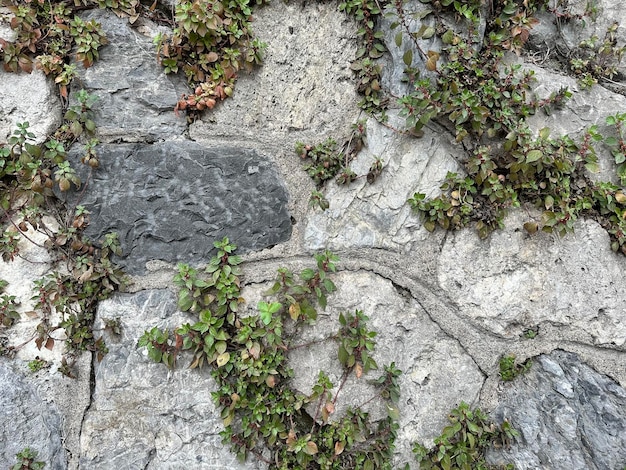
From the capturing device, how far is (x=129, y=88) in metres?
1.61

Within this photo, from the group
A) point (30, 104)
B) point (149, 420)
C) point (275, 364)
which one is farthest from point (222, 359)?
point (30, 104)

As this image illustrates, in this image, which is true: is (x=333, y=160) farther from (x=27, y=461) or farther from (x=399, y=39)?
(x=27, y=461)

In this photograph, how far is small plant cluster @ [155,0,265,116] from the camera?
159cm

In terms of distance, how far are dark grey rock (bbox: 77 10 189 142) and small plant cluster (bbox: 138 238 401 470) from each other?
48cm

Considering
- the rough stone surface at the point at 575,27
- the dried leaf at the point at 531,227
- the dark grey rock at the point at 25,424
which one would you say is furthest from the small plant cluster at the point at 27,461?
the rough stone surface at the point at 575,27

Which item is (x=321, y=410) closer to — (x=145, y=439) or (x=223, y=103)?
(x=145, y=439)

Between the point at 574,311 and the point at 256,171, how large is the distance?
1164 mm

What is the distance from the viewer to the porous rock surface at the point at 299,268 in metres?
1.53

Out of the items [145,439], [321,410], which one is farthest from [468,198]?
[145,439]

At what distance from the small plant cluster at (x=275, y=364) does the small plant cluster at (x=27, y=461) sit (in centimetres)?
49

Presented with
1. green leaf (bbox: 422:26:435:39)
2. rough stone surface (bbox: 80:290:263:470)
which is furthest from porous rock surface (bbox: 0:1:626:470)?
green leaf (bbox: 422:26:435:39)

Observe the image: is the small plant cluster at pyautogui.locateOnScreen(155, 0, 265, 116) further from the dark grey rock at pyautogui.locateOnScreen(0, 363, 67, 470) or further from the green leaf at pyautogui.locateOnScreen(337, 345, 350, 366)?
the dark grey rock at pyautogui.locateOnScreen(0, 363, 67, 470)

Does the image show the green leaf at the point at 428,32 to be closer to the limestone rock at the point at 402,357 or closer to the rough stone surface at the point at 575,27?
the rough stone surface at the point at 575,27

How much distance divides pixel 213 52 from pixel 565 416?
5.47 feet
